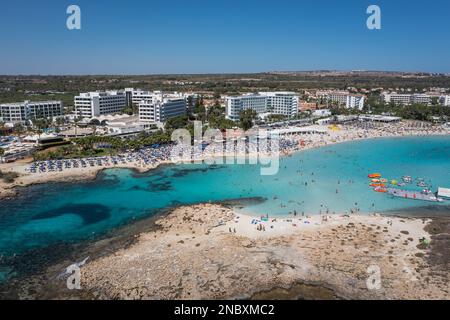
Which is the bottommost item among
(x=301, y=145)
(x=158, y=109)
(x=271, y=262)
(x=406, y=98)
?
(x=271, y=262)

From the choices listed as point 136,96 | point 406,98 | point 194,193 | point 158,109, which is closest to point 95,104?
point 136,96

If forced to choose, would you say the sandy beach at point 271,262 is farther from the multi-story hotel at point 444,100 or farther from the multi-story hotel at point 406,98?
the multi-story hotel at point 406,98

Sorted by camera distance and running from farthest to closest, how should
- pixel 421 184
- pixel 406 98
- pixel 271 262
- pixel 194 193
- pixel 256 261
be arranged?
1. pixel 406 98
2. pixel 421 184
3. pixel 194 193
4. pixel 256 261
5. pixel 271 262

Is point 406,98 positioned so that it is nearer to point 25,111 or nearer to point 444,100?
point 444,100

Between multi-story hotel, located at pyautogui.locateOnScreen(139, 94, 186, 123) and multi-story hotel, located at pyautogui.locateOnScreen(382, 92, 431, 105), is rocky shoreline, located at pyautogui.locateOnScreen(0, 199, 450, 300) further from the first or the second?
multi-story hotel, located at pyautogui.locateOnScreen(382, 92, 431, 105)

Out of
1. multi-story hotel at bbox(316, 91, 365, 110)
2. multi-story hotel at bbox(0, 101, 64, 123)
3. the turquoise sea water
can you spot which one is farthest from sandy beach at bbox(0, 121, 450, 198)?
multi-story hotel at bbox(0, 101, 64, 123)

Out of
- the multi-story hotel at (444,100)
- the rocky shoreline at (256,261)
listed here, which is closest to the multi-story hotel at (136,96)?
the rocky shoreline at (256,261)
